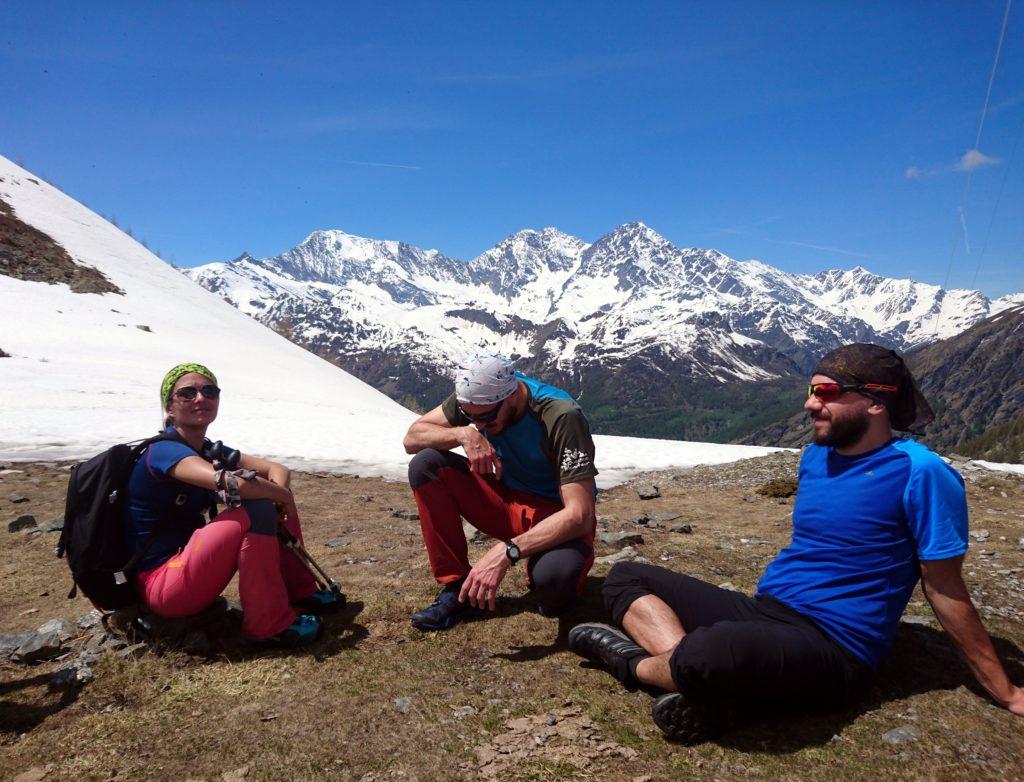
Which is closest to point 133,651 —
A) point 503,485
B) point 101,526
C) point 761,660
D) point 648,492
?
point 101,526

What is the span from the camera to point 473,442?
582 centimetres

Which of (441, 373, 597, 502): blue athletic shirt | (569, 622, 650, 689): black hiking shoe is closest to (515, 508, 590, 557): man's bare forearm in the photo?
(441, 373, 597, 502): blue athletic shirt

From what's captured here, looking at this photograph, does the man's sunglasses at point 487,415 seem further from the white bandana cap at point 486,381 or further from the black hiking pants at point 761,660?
the black hiking pants at point 761,660

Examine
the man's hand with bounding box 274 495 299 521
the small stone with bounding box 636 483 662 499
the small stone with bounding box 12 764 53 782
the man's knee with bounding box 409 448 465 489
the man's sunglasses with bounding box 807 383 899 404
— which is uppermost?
the man's sunglasses with bounding box 807 383 899 404

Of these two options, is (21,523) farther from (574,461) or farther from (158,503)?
(574,461)

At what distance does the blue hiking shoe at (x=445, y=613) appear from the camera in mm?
6051

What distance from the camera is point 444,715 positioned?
15.0 ft

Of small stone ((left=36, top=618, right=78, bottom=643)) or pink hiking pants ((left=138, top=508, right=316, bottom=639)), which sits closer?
pink hiking pants ((left=138, top=508, right=316, bottom=639))

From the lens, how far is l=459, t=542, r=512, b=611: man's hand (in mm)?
5000

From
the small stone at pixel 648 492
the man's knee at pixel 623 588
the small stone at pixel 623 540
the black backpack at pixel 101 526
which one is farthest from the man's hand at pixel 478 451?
the small stone at pixel 648 492

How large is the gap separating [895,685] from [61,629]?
26.1 ft

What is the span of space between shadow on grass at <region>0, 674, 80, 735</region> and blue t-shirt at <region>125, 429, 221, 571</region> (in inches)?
43.7

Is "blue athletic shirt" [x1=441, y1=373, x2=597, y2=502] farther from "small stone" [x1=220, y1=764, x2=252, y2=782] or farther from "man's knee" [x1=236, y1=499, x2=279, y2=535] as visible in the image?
"small stone" [x1=220, y1=764, x2=252, y2=782]

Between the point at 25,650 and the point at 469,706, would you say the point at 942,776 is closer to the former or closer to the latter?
the point at 469,706
